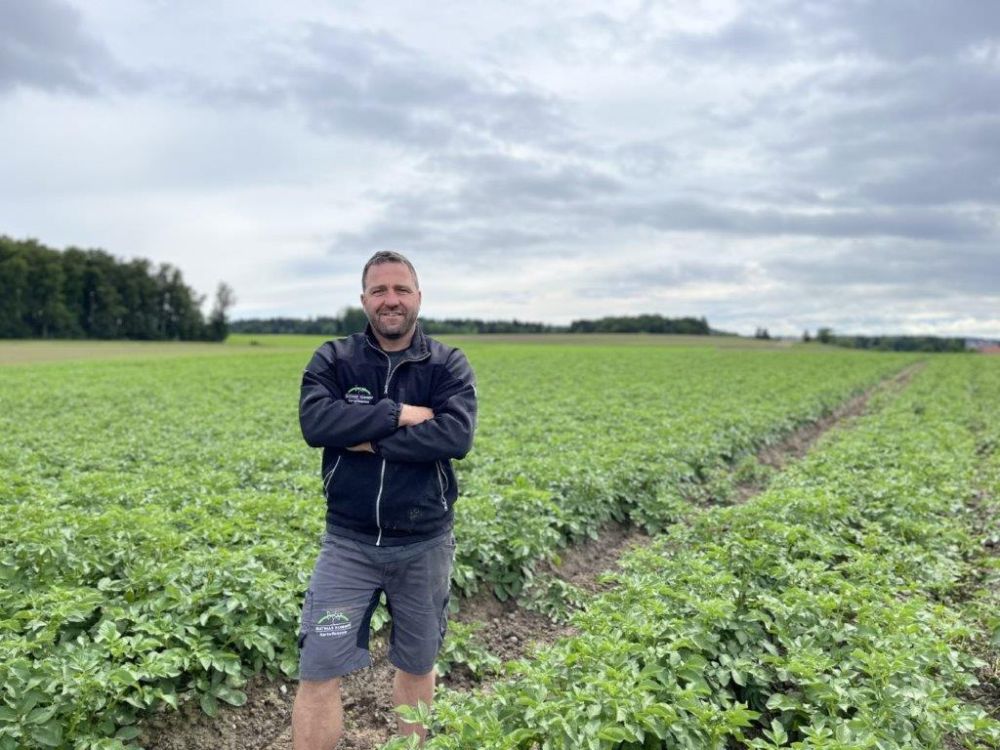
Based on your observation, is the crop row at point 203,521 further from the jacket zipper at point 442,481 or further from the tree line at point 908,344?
the tree line at point 908,344

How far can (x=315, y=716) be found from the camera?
3.47 m

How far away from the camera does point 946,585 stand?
585cm

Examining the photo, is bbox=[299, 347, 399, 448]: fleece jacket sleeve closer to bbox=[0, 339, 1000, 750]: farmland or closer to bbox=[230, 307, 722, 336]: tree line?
bbox=[0, 339, 1000, 750]: farmland

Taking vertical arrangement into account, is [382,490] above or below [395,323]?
below

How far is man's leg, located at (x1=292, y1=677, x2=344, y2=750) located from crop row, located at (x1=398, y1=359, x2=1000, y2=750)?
53cm

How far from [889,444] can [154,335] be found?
93.9 m

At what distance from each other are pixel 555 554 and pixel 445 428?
3.85 metres

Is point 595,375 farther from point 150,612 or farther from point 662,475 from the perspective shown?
point 150,612

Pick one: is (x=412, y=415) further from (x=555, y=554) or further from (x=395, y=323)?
(x=555, y=554)

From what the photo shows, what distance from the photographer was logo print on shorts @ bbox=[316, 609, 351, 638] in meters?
3.47

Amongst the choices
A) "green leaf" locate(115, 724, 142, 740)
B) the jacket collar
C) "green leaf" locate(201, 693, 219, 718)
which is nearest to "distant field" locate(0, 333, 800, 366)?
"green leaf" locate(201, 693, 219, 718)

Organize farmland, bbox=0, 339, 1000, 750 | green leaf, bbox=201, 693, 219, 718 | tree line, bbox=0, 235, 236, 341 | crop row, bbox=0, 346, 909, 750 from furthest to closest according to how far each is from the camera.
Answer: tree line, bbox=0, 235, 236, 341
green leaf, bbox=201, 693, 219, 718
crop row, bbox=0, 346, 909, 750
farmland, bbox=0, 339, 1000, 750

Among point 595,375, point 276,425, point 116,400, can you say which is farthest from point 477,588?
point 595,375

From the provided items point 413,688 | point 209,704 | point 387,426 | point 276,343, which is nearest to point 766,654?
point 413,688
